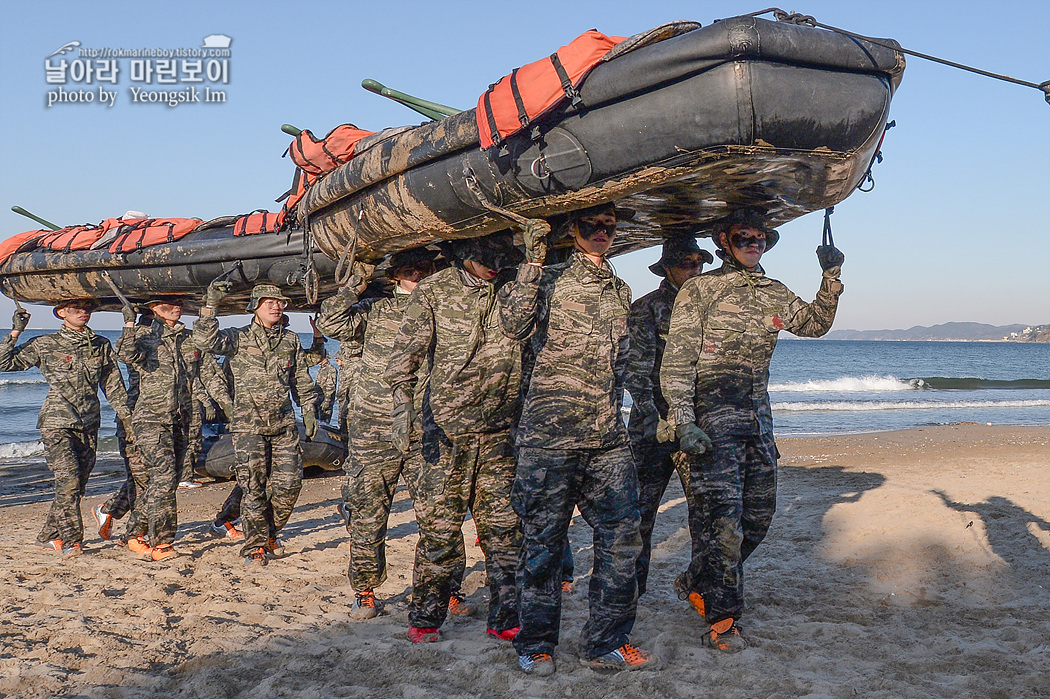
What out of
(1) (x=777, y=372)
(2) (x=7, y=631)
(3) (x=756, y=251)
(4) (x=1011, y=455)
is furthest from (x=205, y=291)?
(1) (x=777, y=372)

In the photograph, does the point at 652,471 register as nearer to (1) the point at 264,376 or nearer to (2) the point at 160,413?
(1) the point at 264,376

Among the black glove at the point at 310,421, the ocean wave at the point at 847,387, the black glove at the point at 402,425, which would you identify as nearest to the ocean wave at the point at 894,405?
the ocean wave at the point at 847,387

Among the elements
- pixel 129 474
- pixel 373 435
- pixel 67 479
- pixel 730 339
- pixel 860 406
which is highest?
pixel 730 339

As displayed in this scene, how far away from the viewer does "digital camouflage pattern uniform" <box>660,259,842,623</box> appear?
3.96 meters

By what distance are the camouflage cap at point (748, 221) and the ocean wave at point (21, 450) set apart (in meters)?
15.9

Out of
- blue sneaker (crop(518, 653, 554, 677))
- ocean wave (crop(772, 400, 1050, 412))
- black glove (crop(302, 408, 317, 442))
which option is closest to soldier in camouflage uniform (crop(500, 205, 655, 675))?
blue sneaker (crop(518, 653, 554, 677))

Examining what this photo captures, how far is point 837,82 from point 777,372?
48956 mm

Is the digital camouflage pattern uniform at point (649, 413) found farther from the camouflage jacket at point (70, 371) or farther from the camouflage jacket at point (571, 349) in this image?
the camouflage jacket at point (70, 371)

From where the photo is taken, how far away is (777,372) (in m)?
49.8

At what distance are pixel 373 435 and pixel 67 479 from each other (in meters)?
3.33

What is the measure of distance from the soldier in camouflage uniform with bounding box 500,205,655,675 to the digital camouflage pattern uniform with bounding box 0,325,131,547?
444 cm

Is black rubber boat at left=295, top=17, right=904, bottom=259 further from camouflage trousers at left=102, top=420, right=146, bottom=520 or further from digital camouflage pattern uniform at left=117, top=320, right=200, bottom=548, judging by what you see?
camouflage trousers at left=102, top=420, right=146, bottom=520

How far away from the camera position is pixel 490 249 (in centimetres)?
455

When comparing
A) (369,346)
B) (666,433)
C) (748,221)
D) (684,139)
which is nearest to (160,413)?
(369,346)
